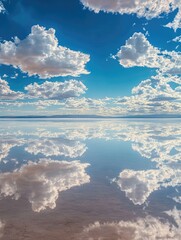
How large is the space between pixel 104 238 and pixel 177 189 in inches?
Result: 225

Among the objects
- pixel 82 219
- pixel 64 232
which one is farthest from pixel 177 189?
pixel 64 232

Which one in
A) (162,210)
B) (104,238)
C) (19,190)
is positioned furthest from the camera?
(19,190)

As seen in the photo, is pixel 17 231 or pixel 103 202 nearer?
pixel 17 231

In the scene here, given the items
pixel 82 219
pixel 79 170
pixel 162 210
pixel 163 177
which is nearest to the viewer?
pixel 82 219

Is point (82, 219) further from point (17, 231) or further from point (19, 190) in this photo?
point (19, 190)

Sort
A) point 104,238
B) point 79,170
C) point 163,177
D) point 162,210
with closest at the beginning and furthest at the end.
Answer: point 104,238 → point 162,210 → point 163,177 → point 79,170

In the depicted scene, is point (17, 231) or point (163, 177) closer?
point (17, 231)

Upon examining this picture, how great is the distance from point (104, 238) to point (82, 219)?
1330 millimetres

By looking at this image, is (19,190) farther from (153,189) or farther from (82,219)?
(153,189)

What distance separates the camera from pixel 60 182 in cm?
1320

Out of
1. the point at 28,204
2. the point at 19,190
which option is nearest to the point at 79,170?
the point at 19,190

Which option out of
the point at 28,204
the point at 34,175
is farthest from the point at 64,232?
the point at 34,175

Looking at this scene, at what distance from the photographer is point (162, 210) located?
368 inches

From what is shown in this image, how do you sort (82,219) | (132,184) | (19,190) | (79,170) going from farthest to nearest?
(79,170) < (132,184) < (19,190) < (82,219)
